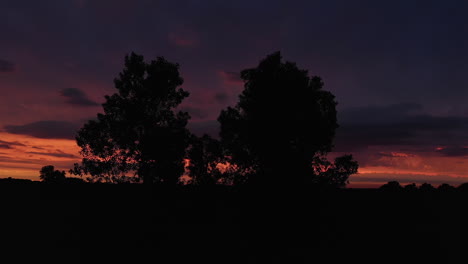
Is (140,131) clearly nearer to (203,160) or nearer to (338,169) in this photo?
(203,160)

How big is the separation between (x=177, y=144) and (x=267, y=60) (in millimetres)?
9147

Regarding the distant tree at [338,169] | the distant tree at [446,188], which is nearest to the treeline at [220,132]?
the distant tree at [338,169]

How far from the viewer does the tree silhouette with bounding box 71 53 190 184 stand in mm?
27750

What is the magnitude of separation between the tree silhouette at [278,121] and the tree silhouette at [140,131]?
4.09 m

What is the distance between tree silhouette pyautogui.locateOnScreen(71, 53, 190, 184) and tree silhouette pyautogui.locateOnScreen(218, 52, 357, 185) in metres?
4.09

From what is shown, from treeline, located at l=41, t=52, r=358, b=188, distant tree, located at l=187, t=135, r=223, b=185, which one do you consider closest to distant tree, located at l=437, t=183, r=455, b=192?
treeline, located at l=41, t=52, r=358, b=188

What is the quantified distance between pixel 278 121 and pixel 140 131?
10594mm

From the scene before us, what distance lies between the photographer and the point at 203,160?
2845 centimetres

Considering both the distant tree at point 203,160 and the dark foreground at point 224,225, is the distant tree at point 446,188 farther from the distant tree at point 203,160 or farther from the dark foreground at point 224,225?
the distant tree at point 203,160

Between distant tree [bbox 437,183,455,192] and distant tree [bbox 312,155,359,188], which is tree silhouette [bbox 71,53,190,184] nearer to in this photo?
distant tree [bbox 312,155,359,188]

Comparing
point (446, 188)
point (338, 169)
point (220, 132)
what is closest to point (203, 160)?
point (220, 132)

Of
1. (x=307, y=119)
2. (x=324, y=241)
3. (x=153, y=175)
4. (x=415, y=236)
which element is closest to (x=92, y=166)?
(x=153, y=175)

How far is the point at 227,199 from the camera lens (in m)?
14.8

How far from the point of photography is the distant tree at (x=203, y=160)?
28.2 metres
